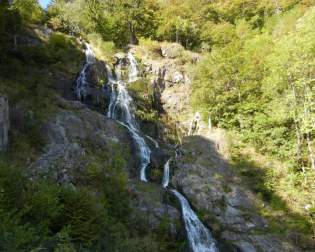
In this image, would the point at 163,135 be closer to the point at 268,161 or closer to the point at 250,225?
the point at 268,161

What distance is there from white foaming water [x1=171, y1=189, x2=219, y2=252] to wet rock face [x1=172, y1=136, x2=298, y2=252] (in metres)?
0.53

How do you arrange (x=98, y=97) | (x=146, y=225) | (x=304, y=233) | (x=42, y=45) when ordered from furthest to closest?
(x=42, y=45)
(x=98, y=97)
(x=304, y=233)
(x=146, y=225)

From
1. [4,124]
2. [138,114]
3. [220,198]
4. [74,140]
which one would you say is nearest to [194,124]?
[138,114]

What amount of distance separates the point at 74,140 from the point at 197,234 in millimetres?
7502

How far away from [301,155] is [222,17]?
29528mm

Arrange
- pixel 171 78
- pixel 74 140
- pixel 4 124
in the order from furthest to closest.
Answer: pixel 171 78 < pixel 74 140 < pixel 4 124

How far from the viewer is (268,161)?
21.5 m

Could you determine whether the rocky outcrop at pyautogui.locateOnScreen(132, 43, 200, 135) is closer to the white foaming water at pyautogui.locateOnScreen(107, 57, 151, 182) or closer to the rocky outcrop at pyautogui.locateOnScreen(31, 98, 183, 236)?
the white foaming water at pyautogui.locateOnScreen(107, 57, 151, 182)

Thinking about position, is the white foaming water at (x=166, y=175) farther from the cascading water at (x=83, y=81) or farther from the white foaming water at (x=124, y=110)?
the cascading water at (x=83, y=81)

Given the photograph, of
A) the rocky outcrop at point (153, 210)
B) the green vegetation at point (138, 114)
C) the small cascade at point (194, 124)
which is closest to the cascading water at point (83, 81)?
the green vegetation at point (138, 114)

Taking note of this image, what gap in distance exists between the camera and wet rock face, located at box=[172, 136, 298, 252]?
647 inches

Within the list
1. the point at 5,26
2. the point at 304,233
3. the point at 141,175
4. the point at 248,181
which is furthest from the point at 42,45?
the point at 304,233

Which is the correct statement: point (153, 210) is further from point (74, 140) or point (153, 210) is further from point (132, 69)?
point (132, 69)

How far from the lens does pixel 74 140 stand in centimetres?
1812
